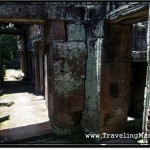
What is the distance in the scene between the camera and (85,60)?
5.88 metres

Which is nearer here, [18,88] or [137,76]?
[137,76]

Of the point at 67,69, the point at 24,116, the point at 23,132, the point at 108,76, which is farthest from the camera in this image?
the point at 24,116

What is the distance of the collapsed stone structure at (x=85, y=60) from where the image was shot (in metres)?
5.29

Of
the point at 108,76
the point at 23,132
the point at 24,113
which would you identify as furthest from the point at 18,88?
the point at 108,76

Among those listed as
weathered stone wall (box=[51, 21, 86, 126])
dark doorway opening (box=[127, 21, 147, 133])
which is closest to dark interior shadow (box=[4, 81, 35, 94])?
dark doorway opening (box=[127, 21, 147, 133])

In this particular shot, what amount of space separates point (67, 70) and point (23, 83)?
30.2 ft

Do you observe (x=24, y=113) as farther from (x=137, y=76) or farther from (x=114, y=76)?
(x=137, y=76)

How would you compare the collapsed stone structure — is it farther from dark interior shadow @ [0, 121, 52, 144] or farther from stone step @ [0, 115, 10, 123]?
stone step @ [0, 115, 10, 123]

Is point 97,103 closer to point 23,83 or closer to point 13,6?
point 13,6

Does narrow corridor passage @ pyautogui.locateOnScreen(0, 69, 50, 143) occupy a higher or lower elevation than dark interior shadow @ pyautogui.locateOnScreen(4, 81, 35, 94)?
lower

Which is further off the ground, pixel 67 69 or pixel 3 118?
pixel 67 69

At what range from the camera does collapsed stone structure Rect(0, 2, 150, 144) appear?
5293 mm

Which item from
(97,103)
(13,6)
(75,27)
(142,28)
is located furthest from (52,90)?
(142,28)

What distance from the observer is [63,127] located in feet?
19.5
